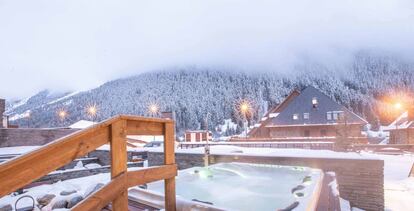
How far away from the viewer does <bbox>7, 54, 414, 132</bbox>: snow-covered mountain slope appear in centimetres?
5500

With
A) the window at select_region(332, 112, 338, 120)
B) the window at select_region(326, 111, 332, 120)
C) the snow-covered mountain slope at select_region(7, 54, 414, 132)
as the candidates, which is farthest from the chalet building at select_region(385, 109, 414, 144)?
the snow-covered mountain slope at select_region(7, 54, 414, 132)

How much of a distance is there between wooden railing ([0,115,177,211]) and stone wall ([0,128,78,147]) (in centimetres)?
1372

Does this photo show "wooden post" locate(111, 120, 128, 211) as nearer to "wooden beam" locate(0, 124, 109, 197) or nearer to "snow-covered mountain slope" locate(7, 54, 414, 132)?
"wooden beam" locate(0, 124, 109, 197)

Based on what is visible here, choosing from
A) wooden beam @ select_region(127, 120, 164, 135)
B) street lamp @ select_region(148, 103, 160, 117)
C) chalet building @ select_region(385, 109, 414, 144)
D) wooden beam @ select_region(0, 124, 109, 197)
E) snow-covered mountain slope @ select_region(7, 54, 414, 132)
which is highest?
snow-covered mountain slope @ select_region(7, 54, 414, 132)

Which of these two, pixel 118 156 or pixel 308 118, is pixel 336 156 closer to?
pixel 118 156

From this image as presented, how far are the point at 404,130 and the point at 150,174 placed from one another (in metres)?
28.3

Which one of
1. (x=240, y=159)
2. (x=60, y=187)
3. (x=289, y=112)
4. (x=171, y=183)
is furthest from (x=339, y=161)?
(x=289, y=112)

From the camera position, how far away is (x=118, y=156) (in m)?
1.82

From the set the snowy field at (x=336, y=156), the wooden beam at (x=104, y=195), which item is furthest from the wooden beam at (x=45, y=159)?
the snowy field at (x=336, y=156)

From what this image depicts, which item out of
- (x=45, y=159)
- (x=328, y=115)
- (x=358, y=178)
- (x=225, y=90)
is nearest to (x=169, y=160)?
(x=45, y=159)

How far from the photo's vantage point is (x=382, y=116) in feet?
177

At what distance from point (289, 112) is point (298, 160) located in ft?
73.9

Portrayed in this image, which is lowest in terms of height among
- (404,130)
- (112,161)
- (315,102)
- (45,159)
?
(404,130)

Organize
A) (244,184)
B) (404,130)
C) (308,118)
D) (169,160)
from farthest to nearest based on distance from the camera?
(308,118) < (404,130) < (244,184) < (169,160)
